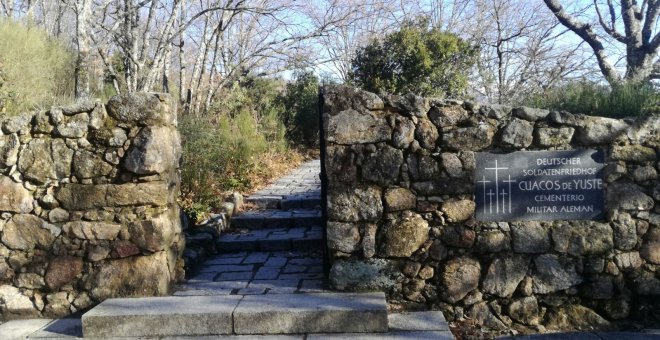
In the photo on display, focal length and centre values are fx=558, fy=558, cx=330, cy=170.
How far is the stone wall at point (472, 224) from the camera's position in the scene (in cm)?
440

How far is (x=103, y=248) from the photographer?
14.6ft

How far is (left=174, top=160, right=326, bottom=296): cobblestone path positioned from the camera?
4.66m

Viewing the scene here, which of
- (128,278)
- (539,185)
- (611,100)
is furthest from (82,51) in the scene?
(611,100)

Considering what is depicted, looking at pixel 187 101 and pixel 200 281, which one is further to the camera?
pixel 187 101

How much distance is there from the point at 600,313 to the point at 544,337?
1.95ft

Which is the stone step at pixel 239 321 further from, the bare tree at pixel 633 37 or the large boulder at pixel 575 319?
the bare tree at pixel 633 37

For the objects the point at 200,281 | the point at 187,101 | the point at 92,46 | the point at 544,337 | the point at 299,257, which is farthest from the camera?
the point at 187,101

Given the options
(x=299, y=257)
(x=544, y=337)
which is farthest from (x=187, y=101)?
(x=544, y=337)

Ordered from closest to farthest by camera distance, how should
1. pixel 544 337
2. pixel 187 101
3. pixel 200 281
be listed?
pixel 544 337, pixel 200 281, pixel 187 101

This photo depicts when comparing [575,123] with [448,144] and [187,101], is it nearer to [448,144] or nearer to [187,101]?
[448,144]

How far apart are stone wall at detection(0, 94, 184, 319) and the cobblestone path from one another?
578mm

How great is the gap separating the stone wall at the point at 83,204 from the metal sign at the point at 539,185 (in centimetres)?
260

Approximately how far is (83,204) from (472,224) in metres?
3.10

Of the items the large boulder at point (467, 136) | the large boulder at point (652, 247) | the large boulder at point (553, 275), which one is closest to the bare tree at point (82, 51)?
the large boulder at point (467, 136)
